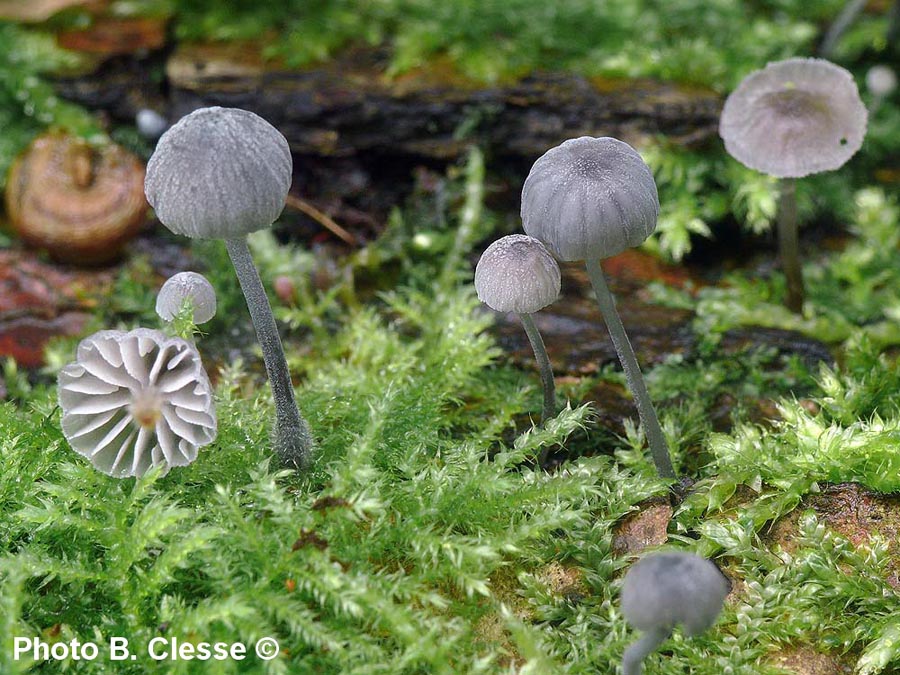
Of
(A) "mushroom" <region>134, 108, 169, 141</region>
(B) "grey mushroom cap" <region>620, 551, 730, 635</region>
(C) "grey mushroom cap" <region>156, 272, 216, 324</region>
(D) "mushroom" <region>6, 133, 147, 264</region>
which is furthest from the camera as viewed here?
(A) "mushroom" <region>134, 108, 169, 141</region>

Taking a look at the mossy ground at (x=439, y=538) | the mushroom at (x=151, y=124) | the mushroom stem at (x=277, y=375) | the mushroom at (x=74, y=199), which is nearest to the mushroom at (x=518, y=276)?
the mossy ground at (x=439, y=538)

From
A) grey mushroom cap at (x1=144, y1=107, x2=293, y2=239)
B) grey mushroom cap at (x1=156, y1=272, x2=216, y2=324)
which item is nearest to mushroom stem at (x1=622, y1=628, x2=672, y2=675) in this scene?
grey mushroom cap at (x1=144, y1=107, x2=293, y2=239)

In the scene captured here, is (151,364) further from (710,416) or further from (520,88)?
(520,88)

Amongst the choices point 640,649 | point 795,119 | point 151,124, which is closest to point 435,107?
point 151,124

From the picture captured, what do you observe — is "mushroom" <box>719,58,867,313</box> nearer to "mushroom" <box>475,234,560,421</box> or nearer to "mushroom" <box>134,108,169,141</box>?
"mushroom" <box>475,234,560,421</box>

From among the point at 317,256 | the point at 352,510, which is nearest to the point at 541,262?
the point at 352,510

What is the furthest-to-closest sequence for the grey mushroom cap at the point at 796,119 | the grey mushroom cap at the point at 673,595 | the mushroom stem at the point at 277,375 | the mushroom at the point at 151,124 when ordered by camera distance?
1. the mushroom at the point at 151,124
2. the grey mushroom cap at the point at 796,119
3. the mushroom stem at the point at 277,375
4. the grey mushroom cap at the point at 673,595

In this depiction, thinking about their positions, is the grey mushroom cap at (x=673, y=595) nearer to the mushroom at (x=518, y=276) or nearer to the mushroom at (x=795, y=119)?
the mushroom at (x=518, y=276)
